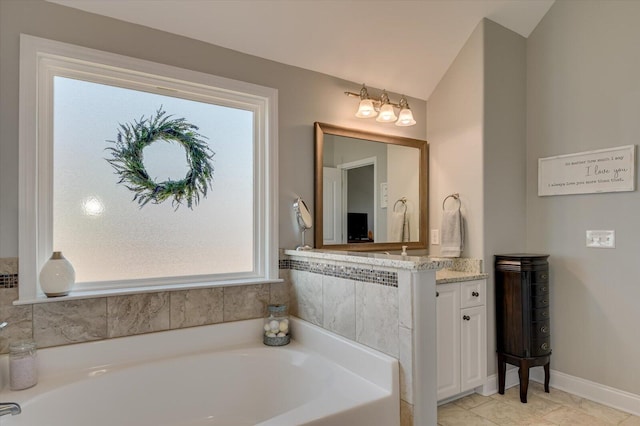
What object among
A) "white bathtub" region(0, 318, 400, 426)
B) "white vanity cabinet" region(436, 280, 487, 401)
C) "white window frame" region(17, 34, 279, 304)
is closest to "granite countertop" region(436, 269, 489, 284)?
"white vanity cabinet" region(436, 280, 487, 401)

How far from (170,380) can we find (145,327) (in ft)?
1.07

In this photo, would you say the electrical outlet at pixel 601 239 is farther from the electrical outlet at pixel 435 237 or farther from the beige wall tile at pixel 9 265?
the beige wall tile at pixel 9 265

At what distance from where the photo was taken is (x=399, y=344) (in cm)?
178

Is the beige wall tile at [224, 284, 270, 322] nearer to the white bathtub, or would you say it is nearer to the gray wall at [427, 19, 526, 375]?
the white bathtub

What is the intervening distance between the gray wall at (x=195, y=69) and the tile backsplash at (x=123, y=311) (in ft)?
0.96

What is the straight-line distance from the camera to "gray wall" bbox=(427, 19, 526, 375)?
2801 mm

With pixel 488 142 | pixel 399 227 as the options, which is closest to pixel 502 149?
pixel 488 142

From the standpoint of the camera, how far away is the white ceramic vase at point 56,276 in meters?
1.86

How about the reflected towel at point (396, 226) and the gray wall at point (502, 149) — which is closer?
the gray wall at point (502, 149)

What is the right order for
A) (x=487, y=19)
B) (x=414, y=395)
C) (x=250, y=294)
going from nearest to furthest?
(x=414, y=395), (x=250, y=294), (x=487, y=19)

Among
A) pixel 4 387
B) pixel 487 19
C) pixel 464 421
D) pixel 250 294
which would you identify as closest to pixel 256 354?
pixel 250 294

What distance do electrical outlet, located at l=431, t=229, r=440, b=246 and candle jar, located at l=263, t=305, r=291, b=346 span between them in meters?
1.47

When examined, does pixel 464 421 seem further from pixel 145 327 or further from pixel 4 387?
pixel 4 387

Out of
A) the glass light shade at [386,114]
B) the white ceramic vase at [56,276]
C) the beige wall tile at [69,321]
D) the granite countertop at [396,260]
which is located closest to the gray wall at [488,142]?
the glass light shade at [386,114]
